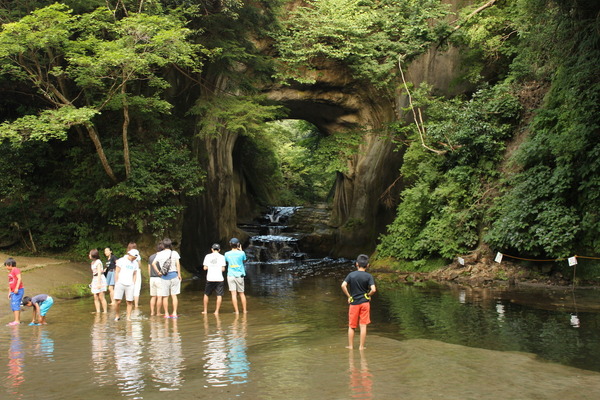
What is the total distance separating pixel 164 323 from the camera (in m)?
10.0

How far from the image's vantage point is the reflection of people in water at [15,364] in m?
5.85

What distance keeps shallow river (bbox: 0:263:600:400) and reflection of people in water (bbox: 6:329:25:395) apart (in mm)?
18

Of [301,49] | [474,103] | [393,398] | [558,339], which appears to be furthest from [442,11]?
[393,398]

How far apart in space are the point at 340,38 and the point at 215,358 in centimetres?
1849

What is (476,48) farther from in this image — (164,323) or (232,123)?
(164,323)

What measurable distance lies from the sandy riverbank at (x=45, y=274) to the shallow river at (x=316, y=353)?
983 millimetres

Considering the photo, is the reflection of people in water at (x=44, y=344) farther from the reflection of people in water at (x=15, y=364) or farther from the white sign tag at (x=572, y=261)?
the white sign tag at (x=572, y=261)

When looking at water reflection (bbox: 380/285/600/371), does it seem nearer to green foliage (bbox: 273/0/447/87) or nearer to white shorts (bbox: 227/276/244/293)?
white shorts (bbox: 227/276/244/293)

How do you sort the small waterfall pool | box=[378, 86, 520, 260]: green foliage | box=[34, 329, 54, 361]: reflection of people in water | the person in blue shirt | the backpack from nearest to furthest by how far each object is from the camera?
box=[34, 329, 54, 361]: reflection of people in water
the backpack
the person in blue shirt
box=[378, 86, 520, 260]: green foliage
the small waterfall pool

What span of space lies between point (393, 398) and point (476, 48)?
57.2ft

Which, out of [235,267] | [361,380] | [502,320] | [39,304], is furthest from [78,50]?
[502,320]

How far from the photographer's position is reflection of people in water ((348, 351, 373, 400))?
546 centimetres

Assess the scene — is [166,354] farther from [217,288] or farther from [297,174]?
[297,174]

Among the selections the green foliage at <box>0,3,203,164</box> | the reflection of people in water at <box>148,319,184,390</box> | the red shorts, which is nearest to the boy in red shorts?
the red shorts
